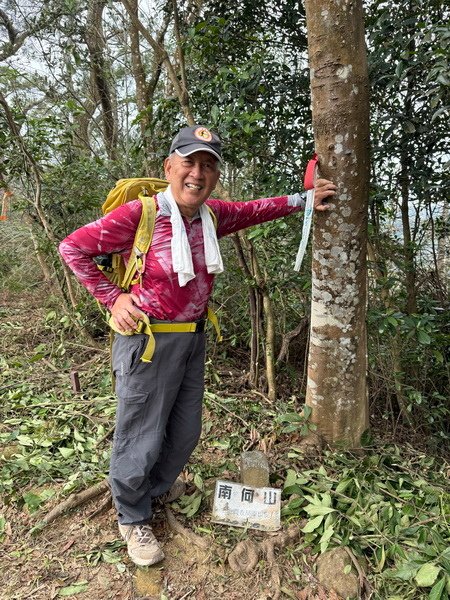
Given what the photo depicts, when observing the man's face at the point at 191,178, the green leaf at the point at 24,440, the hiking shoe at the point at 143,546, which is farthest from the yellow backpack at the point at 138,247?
the green leaf at the point at 24,440

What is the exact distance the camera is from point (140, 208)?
2.08 meters

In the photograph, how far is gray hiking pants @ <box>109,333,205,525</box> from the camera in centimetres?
215

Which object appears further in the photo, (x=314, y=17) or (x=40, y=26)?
(x=40, y=26)

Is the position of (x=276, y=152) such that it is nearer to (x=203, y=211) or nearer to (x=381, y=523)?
(x=203, y=211)

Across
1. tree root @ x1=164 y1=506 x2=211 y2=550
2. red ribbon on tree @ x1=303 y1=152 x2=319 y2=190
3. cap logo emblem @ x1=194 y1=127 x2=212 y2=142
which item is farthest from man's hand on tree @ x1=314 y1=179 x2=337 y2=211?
tree root @ x1=164 y1=506 x2=211 y2=550

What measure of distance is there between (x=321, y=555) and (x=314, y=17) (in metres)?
2.73

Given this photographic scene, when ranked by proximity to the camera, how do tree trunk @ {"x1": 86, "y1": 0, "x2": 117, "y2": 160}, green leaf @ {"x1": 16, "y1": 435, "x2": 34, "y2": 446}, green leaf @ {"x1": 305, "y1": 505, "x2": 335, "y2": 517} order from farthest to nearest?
1. tree trunk @ {"x1": 86, "y1": 0, "x2": 117, "y2": 160}
2. green leaf @ {"x1": 16, "y1": 435, "x2": 34, "y2": 446}
3. green leaf @ {"x1": 305, "y1": 505, "x2": 335, "y2": 517}

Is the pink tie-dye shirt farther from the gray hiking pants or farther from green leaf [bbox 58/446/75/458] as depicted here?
green leaf [bbox 58/446/75/458]

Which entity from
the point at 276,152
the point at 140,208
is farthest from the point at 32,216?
the point at 140,208

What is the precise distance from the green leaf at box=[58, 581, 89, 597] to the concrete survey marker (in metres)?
0.71

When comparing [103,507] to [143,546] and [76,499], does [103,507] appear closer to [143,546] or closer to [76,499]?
[76,499]

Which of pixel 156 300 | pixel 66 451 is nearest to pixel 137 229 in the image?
pixel 156 300

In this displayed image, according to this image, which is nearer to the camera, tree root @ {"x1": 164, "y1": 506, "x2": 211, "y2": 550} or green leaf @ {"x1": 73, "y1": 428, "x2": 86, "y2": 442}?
tree root @ {"x1": 164, "y1": 506, "x2": 211, "y2": 550}

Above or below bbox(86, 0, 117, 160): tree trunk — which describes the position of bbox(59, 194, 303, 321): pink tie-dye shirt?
below
